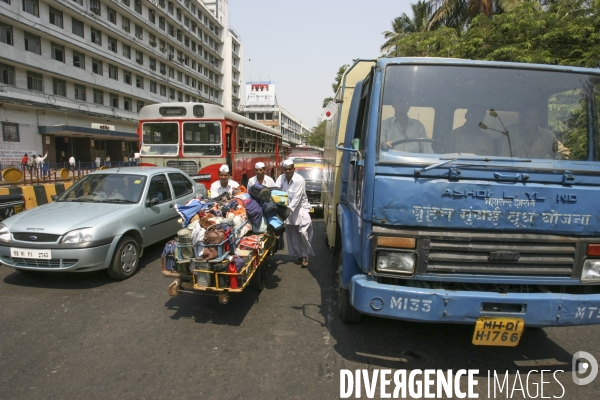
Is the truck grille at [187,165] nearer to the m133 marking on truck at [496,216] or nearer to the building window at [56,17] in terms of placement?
the m133 marking on truck at [496,216]

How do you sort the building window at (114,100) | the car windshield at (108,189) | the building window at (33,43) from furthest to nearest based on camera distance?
1. the building window at (114,100)
2. the building window at (33,43)
3. the car windshield at (108,189)

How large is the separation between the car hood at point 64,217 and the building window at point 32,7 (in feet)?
93.3

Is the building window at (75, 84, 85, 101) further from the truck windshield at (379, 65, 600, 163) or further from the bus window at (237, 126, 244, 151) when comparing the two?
the truck windshield at (379, 65, 600, 163)

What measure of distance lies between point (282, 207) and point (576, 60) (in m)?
7.76

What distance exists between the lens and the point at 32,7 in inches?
1045

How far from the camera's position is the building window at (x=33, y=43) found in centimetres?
2634

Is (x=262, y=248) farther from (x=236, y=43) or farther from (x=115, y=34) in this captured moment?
(x=236, y=43)

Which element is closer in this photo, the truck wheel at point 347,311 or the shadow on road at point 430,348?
the shadow on road at point 430,348

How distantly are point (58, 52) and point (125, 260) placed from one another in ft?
103

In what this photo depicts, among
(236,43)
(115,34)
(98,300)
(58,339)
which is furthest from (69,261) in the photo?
(236,43)

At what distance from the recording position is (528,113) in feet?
10.6

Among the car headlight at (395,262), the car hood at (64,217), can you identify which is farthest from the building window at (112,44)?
the car headlight at (395,262)

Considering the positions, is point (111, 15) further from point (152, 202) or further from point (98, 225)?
point (98, 225)

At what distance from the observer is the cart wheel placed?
4791mm
